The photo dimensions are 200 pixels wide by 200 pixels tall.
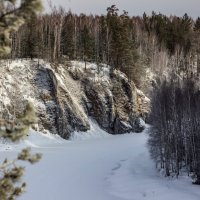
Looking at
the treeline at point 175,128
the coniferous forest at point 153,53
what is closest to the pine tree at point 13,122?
the coniferous forest at point 153,53

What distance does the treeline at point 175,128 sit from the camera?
128ft

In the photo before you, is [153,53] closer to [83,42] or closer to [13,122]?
[83,42]

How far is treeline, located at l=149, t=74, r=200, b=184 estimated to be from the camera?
3891cm

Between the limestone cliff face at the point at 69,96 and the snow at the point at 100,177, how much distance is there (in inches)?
397

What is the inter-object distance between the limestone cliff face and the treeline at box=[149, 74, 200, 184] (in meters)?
24.0

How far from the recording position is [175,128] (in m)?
40.9

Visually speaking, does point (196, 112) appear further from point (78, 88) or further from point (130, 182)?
point (78, 88)

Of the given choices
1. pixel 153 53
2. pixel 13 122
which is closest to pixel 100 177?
pixel 13 122

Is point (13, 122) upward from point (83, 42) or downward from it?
downward

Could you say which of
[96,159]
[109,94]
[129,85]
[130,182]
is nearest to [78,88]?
[109,94]

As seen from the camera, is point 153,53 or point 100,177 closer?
point 100,177

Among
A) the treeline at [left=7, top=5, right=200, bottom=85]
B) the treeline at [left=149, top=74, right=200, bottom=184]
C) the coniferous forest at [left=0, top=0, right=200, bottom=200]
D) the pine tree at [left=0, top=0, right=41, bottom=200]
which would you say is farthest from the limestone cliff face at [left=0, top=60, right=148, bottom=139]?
the pine tree at [left=0, top=0, right=41, bottom=200]

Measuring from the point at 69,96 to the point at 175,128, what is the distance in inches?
1237

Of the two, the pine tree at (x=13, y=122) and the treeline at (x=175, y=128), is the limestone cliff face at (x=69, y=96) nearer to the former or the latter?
the treeline at (x=175, y=128)
